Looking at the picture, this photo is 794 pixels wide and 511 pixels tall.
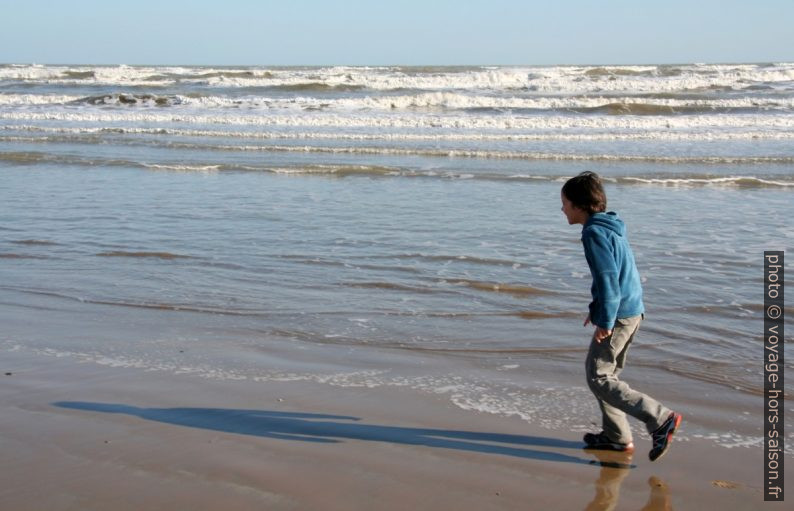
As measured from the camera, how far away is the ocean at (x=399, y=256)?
17.7 ft

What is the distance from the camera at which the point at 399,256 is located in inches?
333

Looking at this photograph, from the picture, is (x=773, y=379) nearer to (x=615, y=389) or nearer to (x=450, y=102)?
(x=615, y=389)

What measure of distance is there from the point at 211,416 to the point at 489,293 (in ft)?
10.4

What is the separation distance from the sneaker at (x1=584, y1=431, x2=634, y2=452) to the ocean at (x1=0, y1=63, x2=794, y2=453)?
0.31 m

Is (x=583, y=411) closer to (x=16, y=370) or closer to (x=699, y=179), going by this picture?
(x=16, y=370)

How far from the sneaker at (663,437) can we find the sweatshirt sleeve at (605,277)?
50 cm

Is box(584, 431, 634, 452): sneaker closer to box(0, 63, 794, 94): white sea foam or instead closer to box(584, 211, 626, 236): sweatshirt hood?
box(584, 211, 626, 236): sweatshirt hood

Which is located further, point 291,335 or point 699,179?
point 699,179

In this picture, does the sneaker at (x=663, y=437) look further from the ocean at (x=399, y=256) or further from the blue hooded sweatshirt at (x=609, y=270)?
the blue hooded sweatshirt at (x=609, y=270)

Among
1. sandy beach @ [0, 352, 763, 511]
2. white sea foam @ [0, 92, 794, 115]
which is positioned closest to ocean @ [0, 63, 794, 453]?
Result: sandy beach @ [0, 352, 763, 511]

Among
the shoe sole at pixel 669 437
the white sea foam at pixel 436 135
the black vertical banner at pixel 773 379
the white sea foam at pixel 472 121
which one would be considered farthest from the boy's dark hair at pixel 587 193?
the white sea foam at pixel 472 121

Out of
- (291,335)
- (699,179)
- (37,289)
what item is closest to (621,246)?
(291,335)

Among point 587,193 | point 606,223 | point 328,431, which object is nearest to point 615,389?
point 606,223

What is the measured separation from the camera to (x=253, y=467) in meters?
3.91
